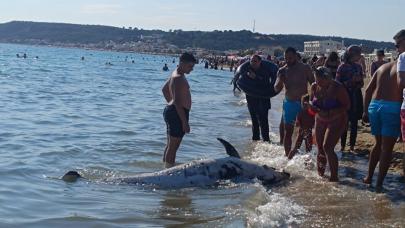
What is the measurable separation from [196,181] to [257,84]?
362 cm

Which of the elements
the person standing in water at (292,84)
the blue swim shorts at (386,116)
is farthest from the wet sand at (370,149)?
the person standing in water at (292,84)

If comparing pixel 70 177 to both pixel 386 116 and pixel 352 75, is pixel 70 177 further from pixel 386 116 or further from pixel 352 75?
pixel 352 75

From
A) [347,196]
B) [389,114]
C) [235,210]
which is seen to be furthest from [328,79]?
[235,210]

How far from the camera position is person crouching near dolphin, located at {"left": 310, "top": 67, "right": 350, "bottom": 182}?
25.6 feet

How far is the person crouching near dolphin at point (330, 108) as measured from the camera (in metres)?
7.79

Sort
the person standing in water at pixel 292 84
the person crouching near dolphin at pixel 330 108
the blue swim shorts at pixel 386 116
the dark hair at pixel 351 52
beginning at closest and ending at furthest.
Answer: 1. the blue swim shorts at pixel 386 116
2. the person crouching near dolphin at pixel 330 108
3. the person standing in water at pixel 292 84
4. the dark hair at pixel 351 52

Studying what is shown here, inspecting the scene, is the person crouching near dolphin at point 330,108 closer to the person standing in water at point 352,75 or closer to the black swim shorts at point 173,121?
the black swim shorts at point 173,121

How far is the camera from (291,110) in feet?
31.2

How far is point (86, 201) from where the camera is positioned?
23.8 feet

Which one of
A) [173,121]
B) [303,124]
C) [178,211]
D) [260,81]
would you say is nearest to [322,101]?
[303,124]

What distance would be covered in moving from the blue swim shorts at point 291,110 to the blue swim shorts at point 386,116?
7.64ft

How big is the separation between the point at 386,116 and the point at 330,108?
3.24ft

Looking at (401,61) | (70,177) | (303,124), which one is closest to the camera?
(401,61)

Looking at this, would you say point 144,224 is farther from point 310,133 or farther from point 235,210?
point 310,133
